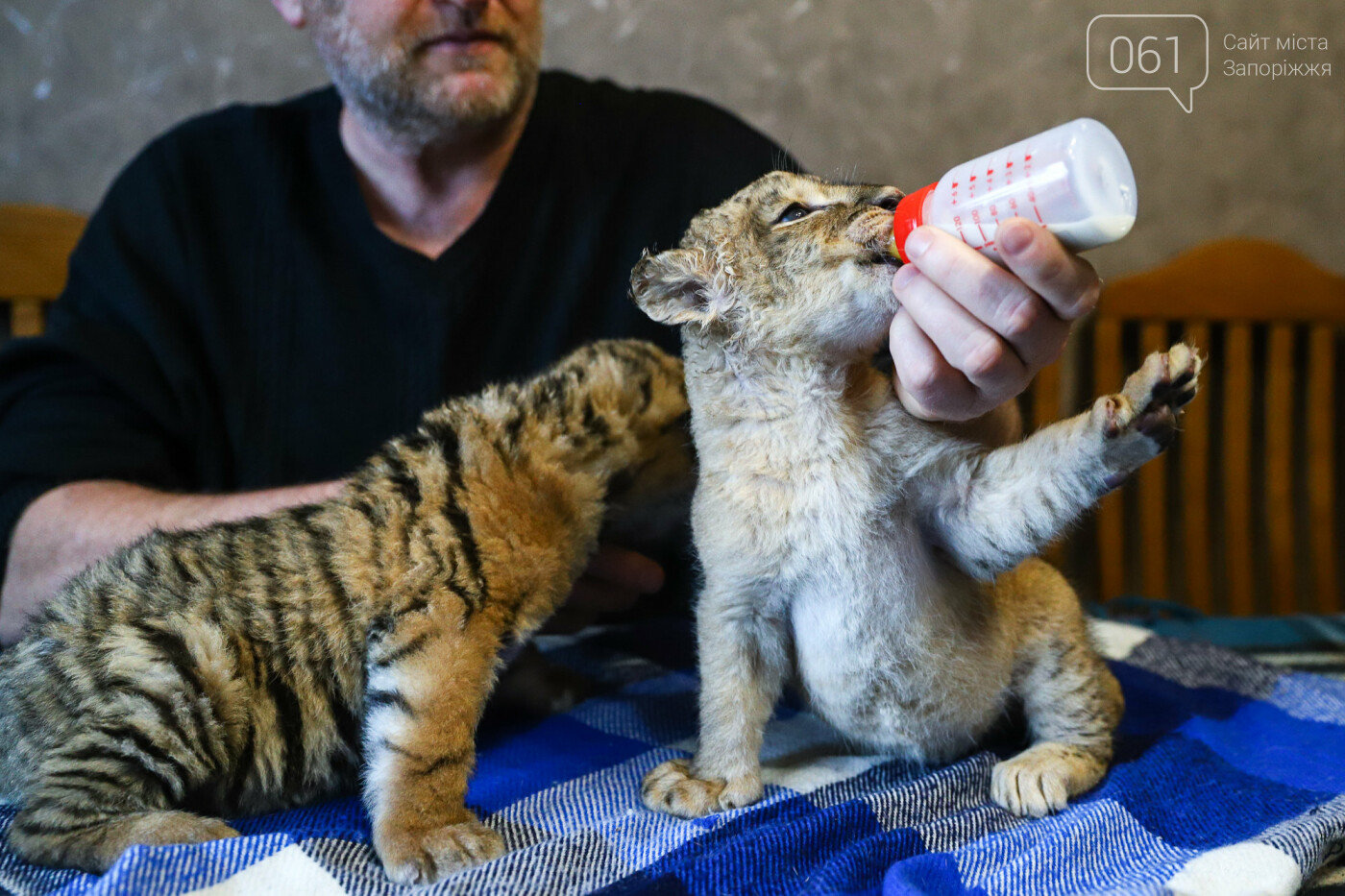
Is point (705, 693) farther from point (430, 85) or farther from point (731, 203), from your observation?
point (430, 85)

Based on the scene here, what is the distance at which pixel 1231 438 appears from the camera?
2.81 m

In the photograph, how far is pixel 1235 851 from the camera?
→ 0.99 meters

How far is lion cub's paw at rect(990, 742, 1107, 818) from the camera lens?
3.69ft

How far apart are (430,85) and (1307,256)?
2.52 meters

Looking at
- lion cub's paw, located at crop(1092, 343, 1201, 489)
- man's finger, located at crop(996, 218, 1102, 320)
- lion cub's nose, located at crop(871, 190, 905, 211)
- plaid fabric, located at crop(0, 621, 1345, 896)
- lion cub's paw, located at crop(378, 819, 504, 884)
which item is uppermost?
lion cub's nose, located at crop(871, 190, 905, 211)

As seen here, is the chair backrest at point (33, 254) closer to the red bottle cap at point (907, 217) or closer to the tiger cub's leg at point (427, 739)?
the tiger cub's leg at point (427, 739)

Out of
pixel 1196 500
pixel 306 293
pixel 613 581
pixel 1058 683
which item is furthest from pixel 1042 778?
pixel 1196 500

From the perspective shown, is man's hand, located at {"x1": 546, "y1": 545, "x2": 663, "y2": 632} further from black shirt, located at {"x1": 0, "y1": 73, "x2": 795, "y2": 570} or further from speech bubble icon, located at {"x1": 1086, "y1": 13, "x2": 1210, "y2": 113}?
speech bubble icon, located at {"x1": 1086, "y1": 13, "x2": 1210, "y2": 113}

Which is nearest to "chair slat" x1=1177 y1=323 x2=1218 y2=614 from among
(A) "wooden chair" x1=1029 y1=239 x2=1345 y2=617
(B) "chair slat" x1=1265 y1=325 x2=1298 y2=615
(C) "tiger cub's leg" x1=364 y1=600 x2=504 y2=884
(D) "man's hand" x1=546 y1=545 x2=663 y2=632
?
(A) "wooden chair" x1=1029 y1=239 x2=1345 y2=617

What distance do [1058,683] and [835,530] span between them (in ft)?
1.27

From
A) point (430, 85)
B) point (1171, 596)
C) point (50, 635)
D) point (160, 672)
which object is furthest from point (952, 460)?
point (1171, 596)

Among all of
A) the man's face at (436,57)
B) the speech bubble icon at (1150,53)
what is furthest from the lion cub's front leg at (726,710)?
the speech bubble icon at (1150,53)

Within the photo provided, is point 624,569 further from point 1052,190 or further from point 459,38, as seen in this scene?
point 459,38

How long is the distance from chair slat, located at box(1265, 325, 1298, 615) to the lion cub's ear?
2270 mm
